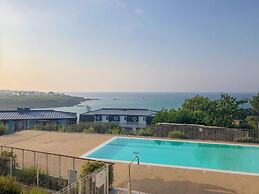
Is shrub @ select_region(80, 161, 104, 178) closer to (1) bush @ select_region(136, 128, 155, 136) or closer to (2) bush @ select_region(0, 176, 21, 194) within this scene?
(2) bush @ select_region(0, 176, 21, 194)

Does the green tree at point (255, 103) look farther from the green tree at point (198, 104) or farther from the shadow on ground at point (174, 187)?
the shadow on ground at point (174, 187)

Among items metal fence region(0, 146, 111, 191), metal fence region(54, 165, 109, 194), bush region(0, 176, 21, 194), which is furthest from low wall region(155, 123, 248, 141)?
bush region(0, 176, 21, 194)

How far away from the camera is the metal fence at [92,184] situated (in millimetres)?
7547

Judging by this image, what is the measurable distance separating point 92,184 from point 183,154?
9.06 meters

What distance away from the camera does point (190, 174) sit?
12117 mm

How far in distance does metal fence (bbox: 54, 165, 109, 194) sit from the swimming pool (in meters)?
5.62

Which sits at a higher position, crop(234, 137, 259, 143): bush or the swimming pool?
crop(234, 137, 259, 143): bush

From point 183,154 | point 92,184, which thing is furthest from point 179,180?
point 183,154

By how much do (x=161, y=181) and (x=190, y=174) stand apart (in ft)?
5.25

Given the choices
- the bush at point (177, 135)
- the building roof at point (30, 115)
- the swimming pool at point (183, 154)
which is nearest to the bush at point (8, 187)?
the swimming pool at point (183, 154)

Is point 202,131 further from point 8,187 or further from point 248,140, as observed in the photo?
point 8,187

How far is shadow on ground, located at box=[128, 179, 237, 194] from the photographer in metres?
9.95

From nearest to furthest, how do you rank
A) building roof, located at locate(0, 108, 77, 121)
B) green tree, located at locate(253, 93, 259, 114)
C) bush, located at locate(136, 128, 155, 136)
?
bush, located at locate(136, 128, 155, 136)
green tree, located at locate(253, 93, 259, 114)
building roof, located at locate(0, 108, 77, 121)

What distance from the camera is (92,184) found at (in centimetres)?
809
